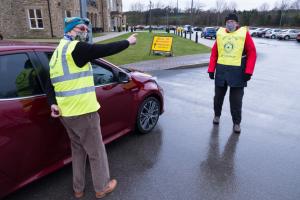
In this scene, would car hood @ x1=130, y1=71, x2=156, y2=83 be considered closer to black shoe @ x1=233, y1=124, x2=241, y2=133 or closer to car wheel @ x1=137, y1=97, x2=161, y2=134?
car wheel @ x1=137, y1=97, x2=161, y2=134

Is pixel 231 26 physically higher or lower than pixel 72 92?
higher

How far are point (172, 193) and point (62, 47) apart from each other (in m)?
1.93

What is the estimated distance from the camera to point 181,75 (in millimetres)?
10188

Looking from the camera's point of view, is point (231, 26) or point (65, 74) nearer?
point (65, 74)

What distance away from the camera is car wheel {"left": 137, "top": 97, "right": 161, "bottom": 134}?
175 inches

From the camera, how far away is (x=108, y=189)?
3.06 m

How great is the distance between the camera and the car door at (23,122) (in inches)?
99.4

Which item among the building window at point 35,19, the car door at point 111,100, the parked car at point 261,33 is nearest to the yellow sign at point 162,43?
the car door at point 111,100

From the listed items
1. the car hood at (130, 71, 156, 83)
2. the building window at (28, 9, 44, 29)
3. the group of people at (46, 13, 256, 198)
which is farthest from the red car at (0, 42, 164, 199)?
the building window at (28, 9, 44, 29)

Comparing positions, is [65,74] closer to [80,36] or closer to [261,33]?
[80,36]

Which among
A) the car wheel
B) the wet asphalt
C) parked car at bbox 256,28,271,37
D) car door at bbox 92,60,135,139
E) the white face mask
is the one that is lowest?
parked car at bbox 256,28,271,37

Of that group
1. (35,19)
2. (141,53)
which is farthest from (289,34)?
(35,19)

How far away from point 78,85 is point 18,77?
0.65 metres

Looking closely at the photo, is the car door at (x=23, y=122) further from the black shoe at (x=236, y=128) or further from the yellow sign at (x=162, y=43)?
the yellow sign at (x=162, y=43)
